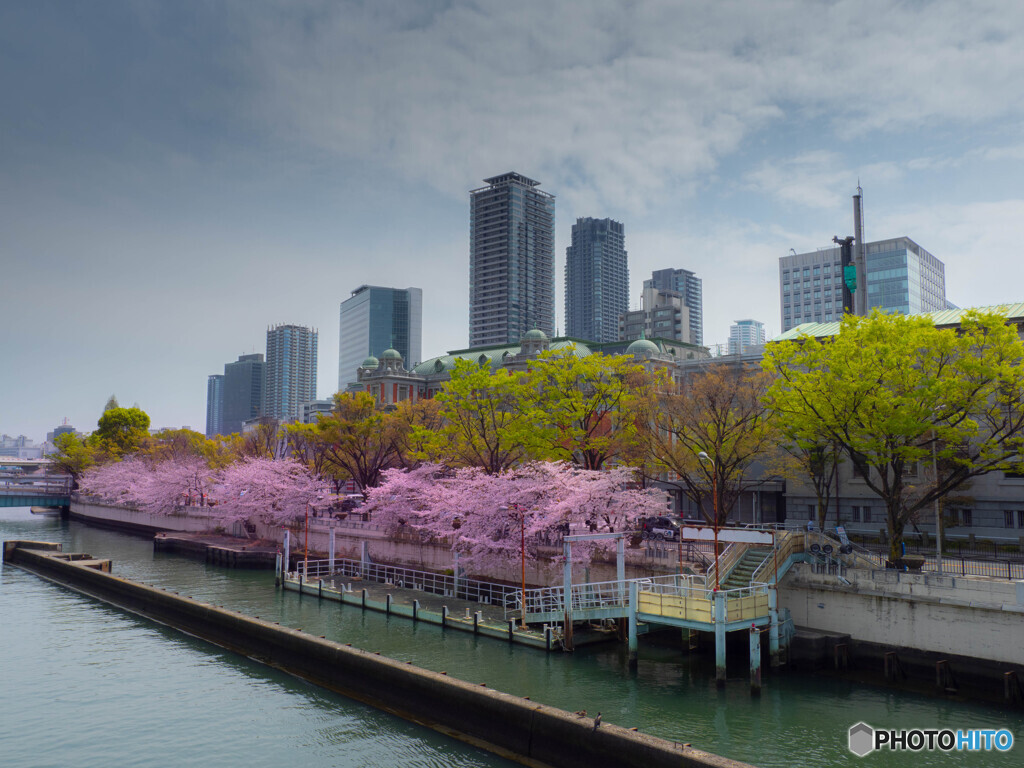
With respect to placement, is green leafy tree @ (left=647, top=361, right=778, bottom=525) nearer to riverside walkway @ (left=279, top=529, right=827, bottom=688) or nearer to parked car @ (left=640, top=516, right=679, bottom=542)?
parked car @ (left=640, top=516, right=679, bottom=542)

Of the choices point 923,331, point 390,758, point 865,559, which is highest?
point 923,331

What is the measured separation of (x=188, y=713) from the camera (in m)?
29.2

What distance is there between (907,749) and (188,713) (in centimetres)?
2548

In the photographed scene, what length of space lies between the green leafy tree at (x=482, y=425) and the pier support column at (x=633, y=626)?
18.3 metres

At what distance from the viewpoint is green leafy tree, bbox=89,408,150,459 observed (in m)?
132

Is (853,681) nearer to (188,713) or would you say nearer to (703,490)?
(703,490)

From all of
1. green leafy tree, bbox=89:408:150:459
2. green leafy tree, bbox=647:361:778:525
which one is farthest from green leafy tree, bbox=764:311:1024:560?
green leafy tree, bbox=89:408:150:459

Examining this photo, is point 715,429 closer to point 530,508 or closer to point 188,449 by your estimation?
point 530,508

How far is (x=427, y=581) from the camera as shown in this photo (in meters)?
55.6

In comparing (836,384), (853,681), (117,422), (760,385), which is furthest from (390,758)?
(117,422)

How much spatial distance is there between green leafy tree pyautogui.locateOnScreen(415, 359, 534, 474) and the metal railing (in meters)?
8.02

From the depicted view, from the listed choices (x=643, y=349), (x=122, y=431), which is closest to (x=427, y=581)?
(x=643, y=349)

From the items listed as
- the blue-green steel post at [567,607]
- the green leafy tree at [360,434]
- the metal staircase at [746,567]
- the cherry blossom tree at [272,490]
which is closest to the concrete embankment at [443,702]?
the blue-green steel post at [567,607]

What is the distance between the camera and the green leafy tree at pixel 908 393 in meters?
36.8
